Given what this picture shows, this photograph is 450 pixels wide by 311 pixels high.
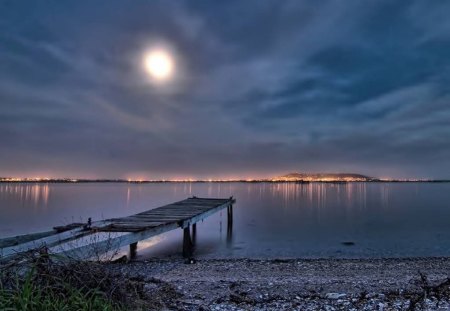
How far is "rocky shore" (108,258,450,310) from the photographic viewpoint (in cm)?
888

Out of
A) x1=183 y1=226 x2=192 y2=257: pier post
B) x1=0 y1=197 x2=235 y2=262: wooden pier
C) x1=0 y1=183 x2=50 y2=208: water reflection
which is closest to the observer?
x1=0 y1=197 x2=235 y2=262: wooden pier

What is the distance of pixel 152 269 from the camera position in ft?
46.2

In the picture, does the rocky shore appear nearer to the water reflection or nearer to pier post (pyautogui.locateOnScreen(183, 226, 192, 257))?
pier post (pyautogui.locateOnScreen(183, 226, 192, 257))

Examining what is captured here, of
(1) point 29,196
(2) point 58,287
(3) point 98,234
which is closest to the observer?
(2) point 58,287

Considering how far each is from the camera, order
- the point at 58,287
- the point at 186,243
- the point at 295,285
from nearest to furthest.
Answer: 1. the point at 58,287
2. the point at 295,285
3. the point at 186,243

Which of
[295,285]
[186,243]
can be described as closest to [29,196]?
[186,243]

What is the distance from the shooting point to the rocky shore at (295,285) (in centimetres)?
888

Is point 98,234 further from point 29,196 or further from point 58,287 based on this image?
point 29,196

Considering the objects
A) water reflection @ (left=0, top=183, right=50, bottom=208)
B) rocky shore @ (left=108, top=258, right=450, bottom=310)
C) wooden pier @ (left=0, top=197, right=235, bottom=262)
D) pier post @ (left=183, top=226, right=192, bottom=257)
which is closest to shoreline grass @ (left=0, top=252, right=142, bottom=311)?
rocky shore @ (left=108, top=258, right=450, bottom=310)

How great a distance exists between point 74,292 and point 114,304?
883 mm

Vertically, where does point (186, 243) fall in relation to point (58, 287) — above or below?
below

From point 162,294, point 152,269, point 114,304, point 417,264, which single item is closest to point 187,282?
point 162,294

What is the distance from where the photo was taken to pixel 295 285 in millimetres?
11062

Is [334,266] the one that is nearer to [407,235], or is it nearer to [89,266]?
[89,266]
